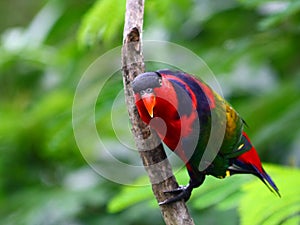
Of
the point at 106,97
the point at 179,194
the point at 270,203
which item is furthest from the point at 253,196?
the point at 106,97

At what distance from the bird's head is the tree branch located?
9cm

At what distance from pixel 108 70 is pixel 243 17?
0.60m

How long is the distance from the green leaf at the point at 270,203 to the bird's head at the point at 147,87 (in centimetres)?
52

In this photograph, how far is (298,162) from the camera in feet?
7.88

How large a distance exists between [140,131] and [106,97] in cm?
66

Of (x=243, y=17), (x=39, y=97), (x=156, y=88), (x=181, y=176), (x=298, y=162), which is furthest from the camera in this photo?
(x=39, y=97)

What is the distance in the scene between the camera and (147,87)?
1.07m

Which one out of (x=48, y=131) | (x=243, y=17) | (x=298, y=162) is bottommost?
(x=298, y=162)

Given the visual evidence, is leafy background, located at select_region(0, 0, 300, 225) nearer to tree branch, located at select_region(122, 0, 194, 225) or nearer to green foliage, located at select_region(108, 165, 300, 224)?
green foliage, located at select_region(108, 165, 300, 224)

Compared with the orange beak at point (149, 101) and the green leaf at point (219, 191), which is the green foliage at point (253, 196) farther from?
the orange beak at point (149, 101)

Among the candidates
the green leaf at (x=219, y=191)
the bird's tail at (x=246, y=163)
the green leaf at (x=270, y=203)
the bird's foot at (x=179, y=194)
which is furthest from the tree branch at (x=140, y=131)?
the green leaf at (x=219, y=191)

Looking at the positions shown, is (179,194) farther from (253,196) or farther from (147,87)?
(253,196)

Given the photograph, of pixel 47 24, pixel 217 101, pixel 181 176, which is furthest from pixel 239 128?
pixel 47 24

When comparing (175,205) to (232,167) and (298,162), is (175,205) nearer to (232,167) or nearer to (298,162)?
(232,167)
